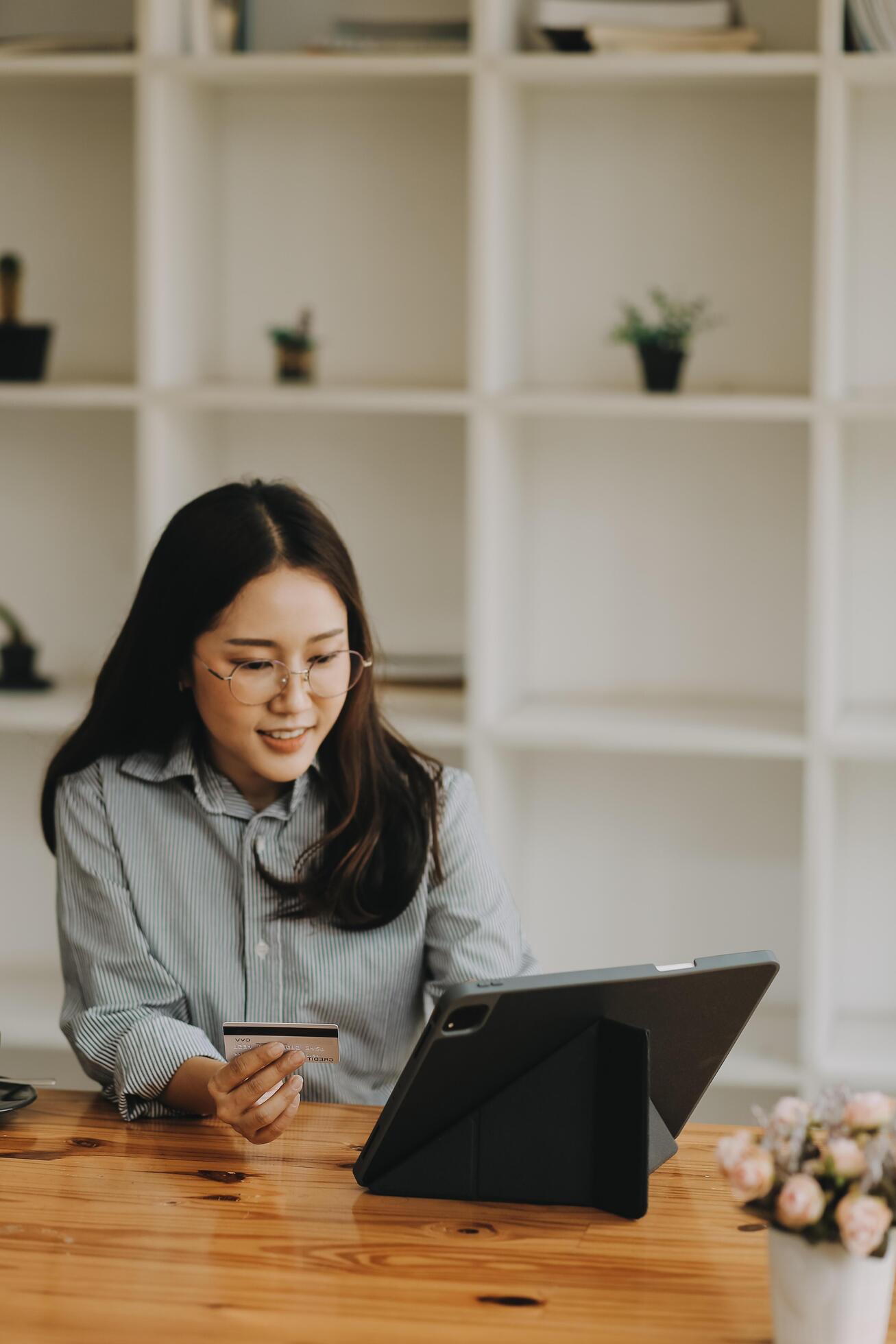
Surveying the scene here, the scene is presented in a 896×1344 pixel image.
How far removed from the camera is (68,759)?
1.95 metres

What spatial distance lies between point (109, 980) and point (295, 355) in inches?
56.3

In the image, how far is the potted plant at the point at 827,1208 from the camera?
108 cm

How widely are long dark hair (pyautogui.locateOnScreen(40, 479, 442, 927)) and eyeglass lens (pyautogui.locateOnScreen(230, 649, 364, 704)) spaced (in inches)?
2.9

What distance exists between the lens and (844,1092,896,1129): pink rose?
1111 millimetres

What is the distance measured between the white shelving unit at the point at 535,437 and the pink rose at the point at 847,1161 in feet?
5.12

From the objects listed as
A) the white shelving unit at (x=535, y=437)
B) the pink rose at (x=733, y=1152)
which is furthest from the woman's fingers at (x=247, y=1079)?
the white shelving unit at (x=535, y=437)

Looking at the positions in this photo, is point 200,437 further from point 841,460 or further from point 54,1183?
Answer: point 54,1183

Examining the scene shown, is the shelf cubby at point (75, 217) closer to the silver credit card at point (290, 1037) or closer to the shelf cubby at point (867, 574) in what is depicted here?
the shelf cubby at point (867, 574)

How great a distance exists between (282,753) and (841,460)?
1.33 metres

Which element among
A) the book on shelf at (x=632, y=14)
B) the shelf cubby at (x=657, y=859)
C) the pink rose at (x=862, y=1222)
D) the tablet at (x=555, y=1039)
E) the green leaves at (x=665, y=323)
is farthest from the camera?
the shelf cubby at (x=657, y=859)

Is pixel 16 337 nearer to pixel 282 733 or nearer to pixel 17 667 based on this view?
pixel 17 667

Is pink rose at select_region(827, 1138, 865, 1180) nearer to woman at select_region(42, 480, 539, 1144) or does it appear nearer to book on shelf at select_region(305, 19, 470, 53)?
woman at select_region(42, 480, 539, 1144)

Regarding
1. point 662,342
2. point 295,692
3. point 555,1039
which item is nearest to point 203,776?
point 295,692

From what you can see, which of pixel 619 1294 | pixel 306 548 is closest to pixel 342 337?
pixel 306 548
